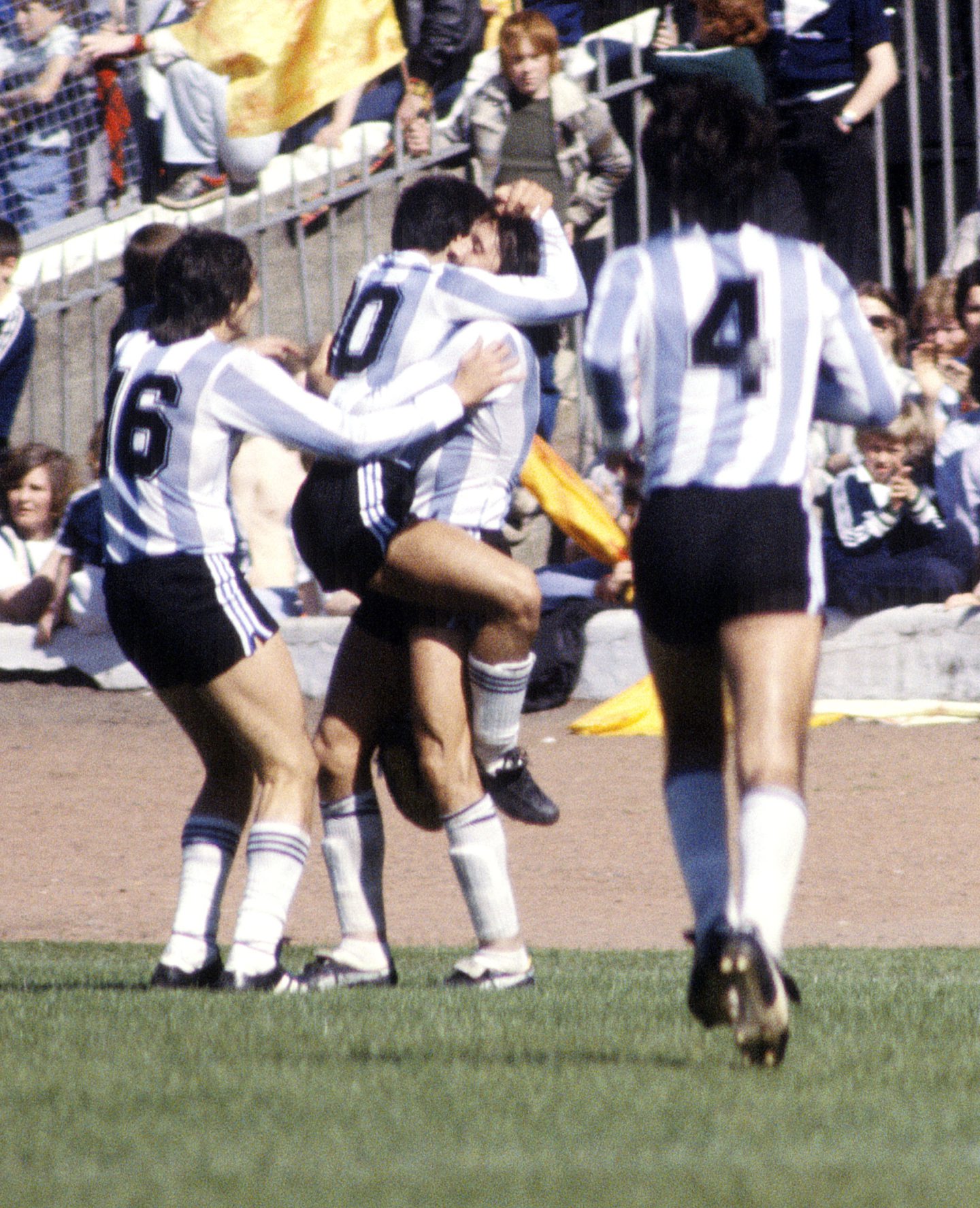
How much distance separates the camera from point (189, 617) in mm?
5320

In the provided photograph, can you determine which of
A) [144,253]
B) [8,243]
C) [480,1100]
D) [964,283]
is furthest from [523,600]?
[8,243]

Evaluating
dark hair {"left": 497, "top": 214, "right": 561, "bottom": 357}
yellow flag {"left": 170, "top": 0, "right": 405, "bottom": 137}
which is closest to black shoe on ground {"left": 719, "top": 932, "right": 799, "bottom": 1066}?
dark hair {"left": 497, "top": 214, "right": 561, "bottom": 357}

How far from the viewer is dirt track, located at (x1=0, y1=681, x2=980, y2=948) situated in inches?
296

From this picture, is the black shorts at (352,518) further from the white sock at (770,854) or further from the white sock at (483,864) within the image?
the white sock at (770,854)

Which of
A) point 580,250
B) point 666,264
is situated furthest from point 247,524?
point 666,264

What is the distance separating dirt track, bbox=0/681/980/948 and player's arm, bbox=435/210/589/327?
2.44m

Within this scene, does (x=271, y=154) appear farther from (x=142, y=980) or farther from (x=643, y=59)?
(x=142, y=980)

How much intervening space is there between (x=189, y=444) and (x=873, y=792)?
4.58 m

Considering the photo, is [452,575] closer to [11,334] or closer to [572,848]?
[572,848]

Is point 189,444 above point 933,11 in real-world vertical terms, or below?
above

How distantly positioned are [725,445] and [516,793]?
82.7 inches

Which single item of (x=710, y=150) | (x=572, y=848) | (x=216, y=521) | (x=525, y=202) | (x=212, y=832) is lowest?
(x=572, y=848)

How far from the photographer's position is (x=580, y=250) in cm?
1230

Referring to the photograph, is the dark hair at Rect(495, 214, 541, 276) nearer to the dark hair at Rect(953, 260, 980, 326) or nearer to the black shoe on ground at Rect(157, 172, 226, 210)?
the dark hair at Rect(953, 260, 980, 326)
